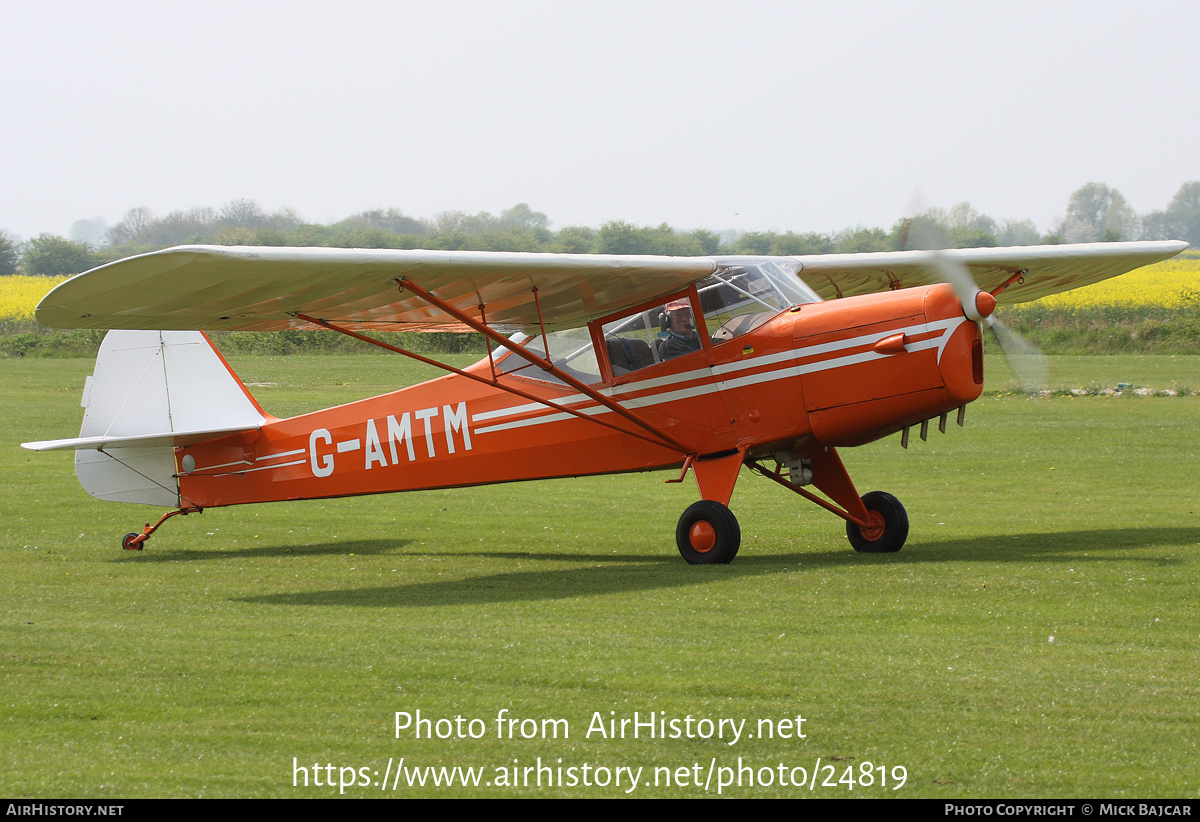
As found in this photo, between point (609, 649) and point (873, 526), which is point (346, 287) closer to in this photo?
point (609, 649)

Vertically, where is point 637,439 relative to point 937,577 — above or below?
above

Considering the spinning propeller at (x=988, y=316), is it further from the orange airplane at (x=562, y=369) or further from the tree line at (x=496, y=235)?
the tree line at (x=496, y=235)

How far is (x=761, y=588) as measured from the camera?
9.23 m

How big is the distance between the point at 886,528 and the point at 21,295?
61912 mm

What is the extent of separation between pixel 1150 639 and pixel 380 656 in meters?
4.73

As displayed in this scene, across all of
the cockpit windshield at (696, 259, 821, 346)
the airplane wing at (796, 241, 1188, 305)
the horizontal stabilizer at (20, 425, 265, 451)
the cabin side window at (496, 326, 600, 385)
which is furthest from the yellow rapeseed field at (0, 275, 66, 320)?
the cockpit windshield at (696, 259, 821, 346)

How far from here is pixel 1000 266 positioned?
13.0 m

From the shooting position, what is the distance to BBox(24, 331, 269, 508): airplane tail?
1299 cm

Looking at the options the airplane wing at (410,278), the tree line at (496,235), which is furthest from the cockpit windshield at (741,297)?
the tree line at (496,235)

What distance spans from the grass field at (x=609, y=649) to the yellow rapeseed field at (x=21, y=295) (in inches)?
1850

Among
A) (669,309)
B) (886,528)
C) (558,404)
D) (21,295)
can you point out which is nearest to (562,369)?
(558,404)
